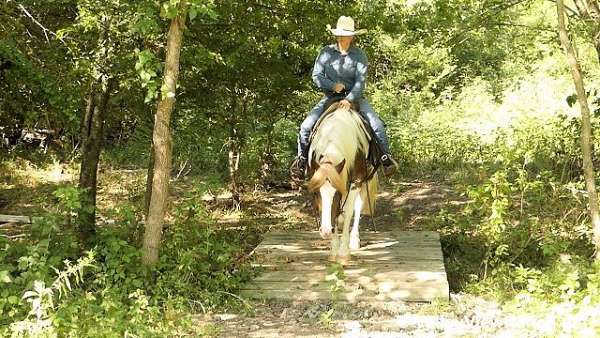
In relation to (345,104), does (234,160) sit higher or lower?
lower

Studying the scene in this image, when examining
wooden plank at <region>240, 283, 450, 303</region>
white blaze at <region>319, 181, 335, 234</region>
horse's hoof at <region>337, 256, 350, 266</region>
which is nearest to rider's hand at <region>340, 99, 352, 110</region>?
white blaze at <region>319, 181, 335, 234</region>

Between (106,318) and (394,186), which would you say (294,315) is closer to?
(106,318)

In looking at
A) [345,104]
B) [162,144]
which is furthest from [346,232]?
[162,144]

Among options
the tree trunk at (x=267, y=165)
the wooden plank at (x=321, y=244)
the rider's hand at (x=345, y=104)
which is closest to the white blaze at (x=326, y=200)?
the rider's hand at (x=345, y=104)

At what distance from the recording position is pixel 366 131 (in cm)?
775

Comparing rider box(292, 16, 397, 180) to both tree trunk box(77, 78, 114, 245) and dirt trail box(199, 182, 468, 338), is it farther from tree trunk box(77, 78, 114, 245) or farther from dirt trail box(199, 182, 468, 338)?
tree trunk box(77, 78, 114, 245)

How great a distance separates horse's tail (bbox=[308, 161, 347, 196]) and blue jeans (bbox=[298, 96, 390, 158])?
3.26ft

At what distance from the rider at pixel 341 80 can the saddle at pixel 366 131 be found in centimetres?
5

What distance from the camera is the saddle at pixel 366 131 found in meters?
7.46

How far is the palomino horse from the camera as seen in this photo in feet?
21.4

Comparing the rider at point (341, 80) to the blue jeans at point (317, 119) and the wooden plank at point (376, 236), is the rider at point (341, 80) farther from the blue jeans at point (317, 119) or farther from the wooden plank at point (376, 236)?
the wooden plank at point (376, 236)

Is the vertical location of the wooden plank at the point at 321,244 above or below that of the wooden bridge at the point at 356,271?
above

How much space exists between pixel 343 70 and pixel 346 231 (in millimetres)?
1883

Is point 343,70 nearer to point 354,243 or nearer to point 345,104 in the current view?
point 345,104
